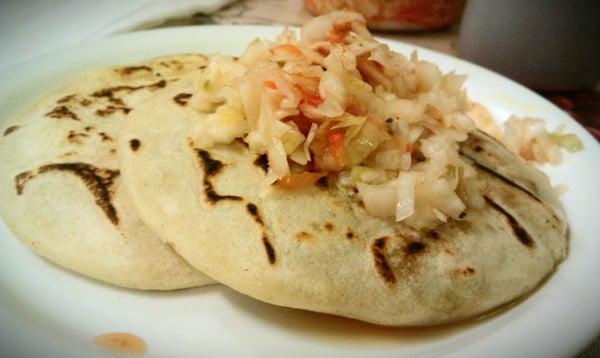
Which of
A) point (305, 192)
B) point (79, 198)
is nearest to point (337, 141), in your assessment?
point (305, 192)

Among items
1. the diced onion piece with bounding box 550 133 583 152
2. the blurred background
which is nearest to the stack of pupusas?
the diced onion piece with bounding box 550 133 583 152

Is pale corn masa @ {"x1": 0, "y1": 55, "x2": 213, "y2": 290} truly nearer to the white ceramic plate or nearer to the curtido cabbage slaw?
the white ceramic plate

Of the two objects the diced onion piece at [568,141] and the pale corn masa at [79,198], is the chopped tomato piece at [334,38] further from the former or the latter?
the diced onion piece at [568,141]

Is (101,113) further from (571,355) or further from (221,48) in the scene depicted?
(571,355)

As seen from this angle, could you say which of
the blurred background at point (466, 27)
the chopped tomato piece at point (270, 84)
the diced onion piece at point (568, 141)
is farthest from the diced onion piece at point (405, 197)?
the blurred background at point (466, 27)

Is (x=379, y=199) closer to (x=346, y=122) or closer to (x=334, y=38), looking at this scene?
(x=346, y=122)

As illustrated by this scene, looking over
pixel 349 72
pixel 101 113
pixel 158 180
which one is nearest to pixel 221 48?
pixel 101 113

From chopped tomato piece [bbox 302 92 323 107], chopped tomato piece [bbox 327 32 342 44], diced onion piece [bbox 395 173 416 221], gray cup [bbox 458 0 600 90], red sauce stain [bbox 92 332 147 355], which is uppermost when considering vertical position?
chopped tomato piece [bbox 327 32 342 44]
